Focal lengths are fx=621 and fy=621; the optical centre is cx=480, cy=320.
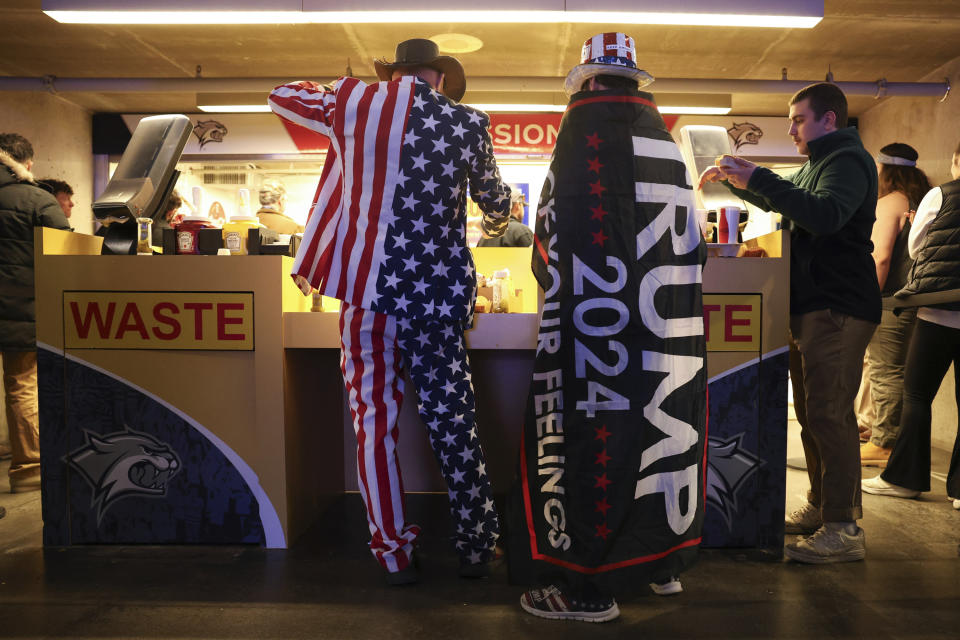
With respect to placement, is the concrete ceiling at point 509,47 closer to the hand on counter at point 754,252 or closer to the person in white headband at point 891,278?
the person in white headband at point 891,278

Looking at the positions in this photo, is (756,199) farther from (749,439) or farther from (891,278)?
(891,278)

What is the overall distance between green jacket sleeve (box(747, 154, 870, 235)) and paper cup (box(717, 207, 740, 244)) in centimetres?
31

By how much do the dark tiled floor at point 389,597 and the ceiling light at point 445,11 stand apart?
271 cm

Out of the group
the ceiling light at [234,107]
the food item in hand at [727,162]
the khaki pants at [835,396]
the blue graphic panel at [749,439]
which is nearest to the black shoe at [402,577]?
the blue graphic panel at [749,439]

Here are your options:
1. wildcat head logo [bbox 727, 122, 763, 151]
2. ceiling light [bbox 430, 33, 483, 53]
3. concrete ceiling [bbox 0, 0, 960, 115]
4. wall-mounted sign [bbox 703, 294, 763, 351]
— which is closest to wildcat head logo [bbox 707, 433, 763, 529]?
wall-mounted sign [bbox 703, 294, 763, 351]

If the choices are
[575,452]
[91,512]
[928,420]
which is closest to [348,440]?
[91,512]

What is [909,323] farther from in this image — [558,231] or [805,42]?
[558,231]

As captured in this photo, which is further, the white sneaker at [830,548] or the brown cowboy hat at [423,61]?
the white sneaker at [830,548]

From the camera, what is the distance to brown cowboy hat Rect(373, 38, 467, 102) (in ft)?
6.55

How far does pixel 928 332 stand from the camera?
2828 mm

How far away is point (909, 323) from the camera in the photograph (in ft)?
11.8

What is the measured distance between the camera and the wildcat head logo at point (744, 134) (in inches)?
239

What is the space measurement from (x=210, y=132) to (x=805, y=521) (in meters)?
5.89

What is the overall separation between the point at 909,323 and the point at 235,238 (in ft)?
12.0
